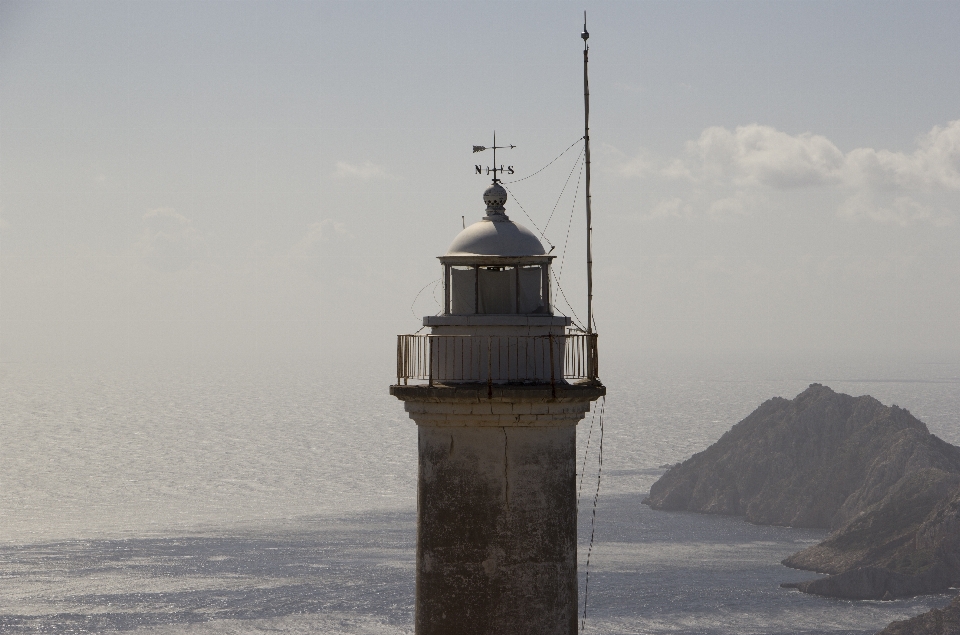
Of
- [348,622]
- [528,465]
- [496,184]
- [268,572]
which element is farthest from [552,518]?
[268,572]

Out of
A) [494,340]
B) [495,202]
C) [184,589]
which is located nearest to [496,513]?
[494,340]

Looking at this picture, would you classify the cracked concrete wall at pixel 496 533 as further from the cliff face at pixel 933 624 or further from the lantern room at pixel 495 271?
the cliff face at pixel 933 624

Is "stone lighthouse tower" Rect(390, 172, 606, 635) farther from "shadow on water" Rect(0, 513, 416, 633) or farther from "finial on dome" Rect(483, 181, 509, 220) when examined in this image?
"shadow on water" Rect(0, 513, 416, 633)

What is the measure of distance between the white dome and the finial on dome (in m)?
0.11

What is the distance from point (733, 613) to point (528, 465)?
17152cm

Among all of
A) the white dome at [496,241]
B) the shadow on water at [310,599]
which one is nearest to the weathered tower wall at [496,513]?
the white dome at [496,241]

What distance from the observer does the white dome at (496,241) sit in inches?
512

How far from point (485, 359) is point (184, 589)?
6832 inches

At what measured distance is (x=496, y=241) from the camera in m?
13.1

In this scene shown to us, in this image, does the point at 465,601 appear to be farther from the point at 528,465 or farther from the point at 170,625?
the point at 170,625

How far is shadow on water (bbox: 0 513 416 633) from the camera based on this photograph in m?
159

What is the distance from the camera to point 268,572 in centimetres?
18775

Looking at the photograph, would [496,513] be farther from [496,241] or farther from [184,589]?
[184,589]

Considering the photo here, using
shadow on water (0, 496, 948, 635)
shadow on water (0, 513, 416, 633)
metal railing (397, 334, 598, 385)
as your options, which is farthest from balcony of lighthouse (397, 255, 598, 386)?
shadow on water (0, 513, 416, 633)
